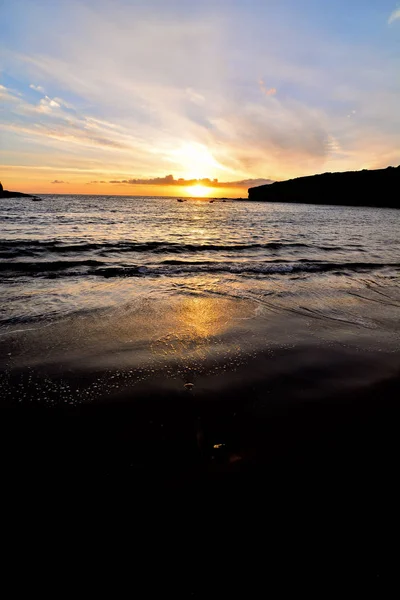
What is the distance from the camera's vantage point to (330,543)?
1.82 meters

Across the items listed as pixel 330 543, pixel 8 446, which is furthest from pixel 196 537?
pixel 8 446

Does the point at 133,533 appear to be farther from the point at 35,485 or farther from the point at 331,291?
the point at 331,291

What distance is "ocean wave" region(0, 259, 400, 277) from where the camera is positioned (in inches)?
393

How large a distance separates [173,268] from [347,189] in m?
132

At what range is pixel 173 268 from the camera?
Answer: 11156 millimetres

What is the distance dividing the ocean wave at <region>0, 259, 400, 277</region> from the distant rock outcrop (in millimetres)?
109764

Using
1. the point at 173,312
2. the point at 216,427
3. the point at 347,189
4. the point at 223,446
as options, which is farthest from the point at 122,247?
the point at 347,189

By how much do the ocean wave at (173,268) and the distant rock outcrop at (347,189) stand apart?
109764 mm

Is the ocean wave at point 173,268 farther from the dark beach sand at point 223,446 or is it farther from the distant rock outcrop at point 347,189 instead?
the distant rock outcrop at point 347,189

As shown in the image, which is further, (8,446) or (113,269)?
(113,269)

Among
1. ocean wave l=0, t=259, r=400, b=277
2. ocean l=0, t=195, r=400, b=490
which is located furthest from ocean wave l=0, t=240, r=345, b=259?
ocean l=0, t=195, r=400, b=490

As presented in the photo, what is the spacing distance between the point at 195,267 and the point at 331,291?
16.7 ft

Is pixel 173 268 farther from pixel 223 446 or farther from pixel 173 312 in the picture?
pixel 223 446

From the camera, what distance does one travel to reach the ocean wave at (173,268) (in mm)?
9984
